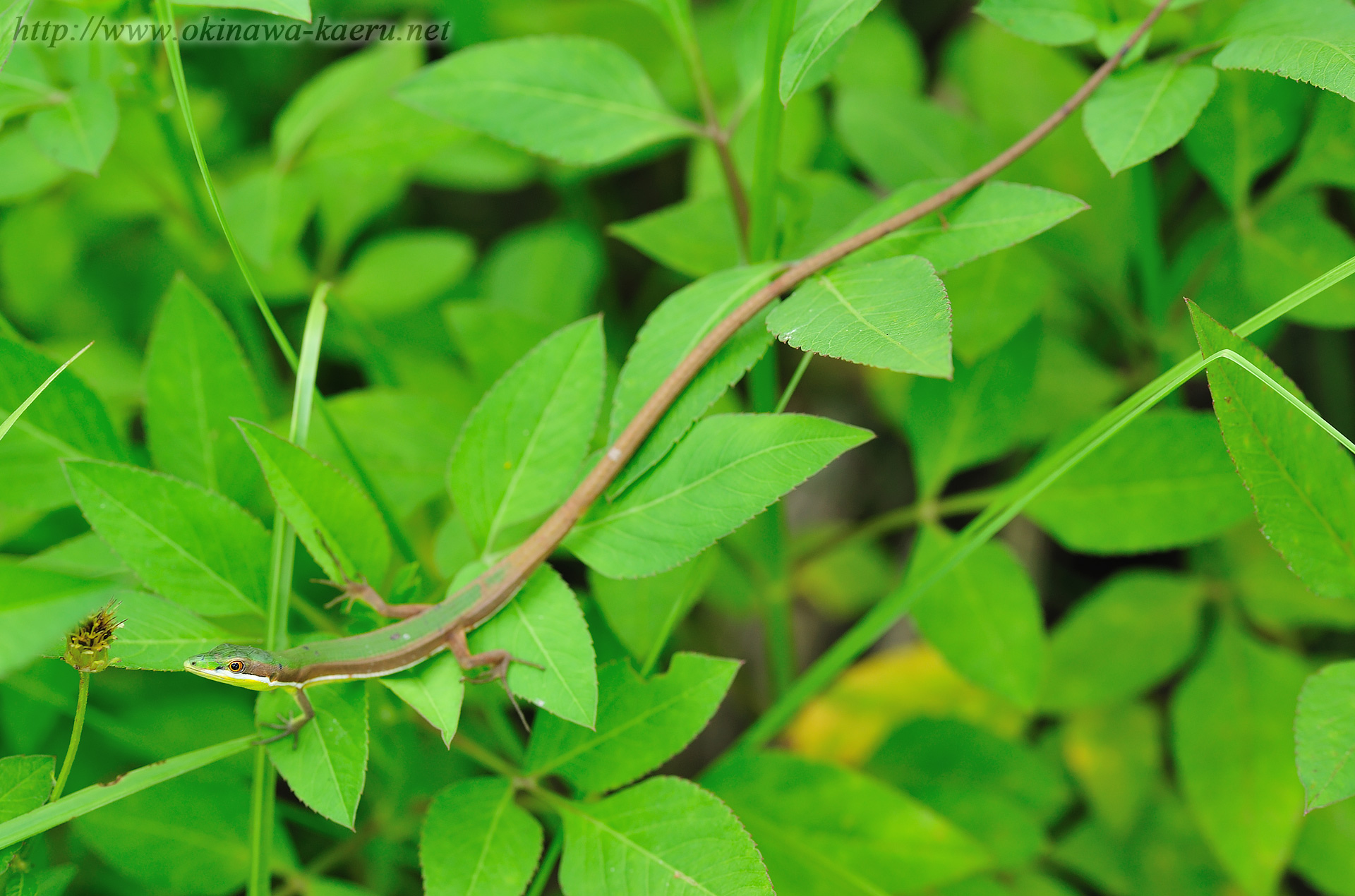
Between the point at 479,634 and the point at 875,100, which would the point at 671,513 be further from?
the point at 875,100

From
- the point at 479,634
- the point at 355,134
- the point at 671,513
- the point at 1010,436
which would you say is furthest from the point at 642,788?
the point at 355,134

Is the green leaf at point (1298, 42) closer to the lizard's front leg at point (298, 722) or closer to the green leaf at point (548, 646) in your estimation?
the green leaf at point (548, 646)

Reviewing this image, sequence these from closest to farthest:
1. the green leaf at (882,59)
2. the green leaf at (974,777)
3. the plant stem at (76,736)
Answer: the plant stem at (76,736) < the green leaf at (974,777) < the green leaf at (882,59)

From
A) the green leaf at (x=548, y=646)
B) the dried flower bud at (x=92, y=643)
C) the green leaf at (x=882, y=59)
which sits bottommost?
the green leaf at (x=548, y=646)

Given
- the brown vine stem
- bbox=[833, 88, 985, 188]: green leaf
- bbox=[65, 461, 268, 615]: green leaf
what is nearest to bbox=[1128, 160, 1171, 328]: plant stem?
bbox=[833, 88, 985, 188]: green leaf

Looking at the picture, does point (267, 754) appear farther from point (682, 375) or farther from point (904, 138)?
point (904, 138)

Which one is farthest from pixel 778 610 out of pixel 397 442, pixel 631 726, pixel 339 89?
pixel 339 89

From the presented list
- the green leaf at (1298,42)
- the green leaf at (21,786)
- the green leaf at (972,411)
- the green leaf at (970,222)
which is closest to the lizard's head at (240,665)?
the green leaf at (21,786)
